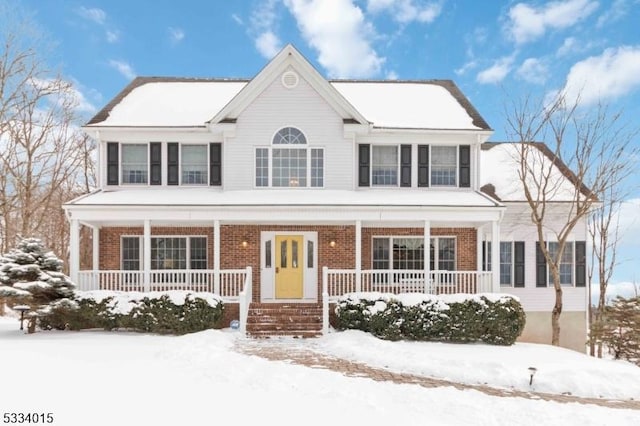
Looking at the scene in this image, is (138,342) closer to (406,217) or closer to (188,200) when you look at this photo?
(188,200)

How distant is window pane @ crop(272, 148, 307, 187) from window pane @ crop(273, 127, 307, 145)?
0.88ft

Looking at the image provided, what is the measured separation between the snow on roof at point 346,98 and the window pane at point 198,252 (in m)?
4.17

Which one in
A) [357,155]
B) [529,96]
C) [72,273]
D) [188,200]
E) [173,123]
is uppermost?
[529,96]

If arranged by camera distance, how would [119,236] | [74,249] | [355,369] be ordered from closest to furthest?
[355,369]
[74,249]
[119,236]

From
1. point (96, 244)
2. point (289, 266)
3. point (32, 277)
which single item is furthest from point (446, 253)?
point (32, 277)

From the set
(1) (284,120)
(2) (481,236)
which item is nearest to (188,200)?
(1) (284,120)

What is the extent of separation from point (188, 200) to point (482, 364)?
32.4 feet

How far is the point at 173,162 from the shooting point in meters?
15.6

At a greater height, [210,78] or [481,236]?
[210,78]

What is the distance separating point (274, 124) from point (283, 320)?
6709mm

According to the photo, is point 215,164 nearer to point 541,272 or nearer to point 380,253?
point 380,253

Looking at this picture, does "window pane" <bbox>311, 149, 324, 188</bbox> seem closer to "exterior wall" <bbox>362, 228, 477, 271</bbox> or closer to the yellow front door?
the yellow front door

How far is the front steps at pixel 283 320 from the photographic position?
1285 centimetres

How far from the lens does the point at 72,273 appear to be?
13.4 m
